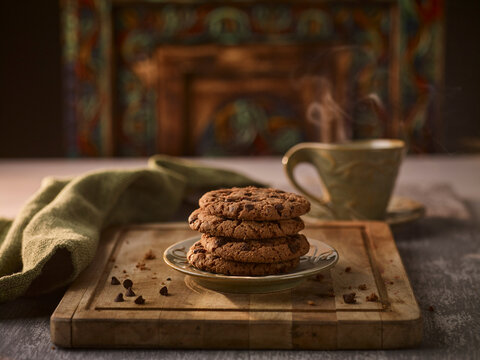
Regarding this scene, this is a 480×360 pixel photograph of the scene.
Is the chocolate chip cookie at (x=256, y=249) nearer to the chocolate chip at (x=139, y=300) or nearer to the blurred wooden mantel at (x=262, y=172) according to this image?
the chocolate chip at (x=139, y=300)

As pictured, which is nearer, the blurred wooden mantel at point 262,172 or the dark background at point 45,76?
the blurred wooden mantel at point 262,172

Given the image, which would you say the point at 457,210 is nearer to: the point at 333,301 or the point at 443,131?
the point at 333,301

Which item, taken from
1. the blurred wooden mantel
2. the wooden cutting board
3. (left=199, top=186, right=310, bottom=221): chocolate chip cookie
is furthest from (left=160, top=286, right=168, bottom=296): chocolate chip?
the blurred wooden mantel

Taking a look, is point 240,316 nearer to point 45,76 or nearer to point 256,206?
point 256,206

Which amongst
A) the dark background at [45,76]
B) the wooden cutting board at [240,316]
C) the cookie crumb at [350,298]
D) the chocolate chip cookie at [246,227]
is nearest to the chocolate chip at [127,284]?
the wooden cutting board at [240,316]

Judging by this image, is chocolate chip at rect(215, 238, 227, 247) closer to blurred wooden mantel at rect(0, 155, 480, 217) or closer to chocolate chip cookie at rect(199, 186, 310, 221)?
chocolate chip cookie at rect(199, 186, 310, 221)

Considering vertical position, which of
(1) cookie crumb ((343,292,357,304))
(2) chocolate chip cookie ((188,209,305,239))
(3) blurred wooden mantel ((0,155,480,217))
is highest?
(2) chocolate chip cookie ((188,209,305,239))
